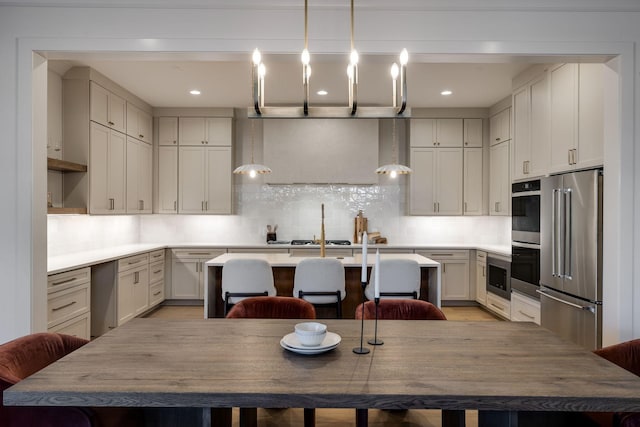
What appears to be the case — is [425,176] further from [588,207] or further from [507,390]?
[507,390]

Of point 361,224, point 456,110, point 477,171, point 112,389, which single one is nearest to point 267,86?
point 361,224

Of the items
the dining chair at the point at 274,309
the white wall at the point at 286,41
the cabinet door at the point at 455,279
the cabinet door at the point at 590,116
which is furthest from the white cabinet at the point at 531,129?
the dining chair at the point at 274,309

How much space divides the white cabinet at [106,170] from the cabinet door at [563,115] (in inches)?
176

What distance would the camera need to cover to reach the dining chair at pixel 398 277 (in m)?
3.24

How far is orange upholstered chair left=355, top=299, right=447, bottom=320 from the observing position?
232cm

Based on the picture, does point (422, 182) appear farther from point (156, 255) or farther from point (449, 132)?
point (156, 255)

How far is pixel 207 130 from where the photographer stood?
574cm

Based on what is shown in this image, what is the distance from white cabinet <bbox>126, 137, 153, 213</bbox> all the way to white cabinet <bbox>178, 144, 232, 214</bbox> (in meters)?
0.43

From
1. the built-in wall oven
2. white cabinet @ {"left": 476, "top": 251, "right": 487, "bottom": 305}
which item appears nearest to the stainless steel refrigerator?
the built-in wall oven

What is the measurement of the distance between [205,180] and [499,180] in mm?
4082

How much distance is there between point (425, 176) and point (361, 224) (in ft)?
3.78

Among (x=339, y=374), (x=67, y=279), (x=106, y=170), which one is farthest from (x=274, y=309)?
(x=106, y=170)

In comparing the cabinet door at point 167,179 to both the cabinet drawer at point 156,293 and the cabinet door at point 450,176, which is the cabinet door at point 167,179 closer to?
the cabinet drawer at point 156,293

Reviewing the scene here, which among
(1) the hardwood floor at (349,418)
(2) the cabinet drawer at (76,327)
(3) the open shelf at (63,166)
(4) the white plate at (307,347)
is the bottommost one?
(1) the hardwood floor at (349,418)
